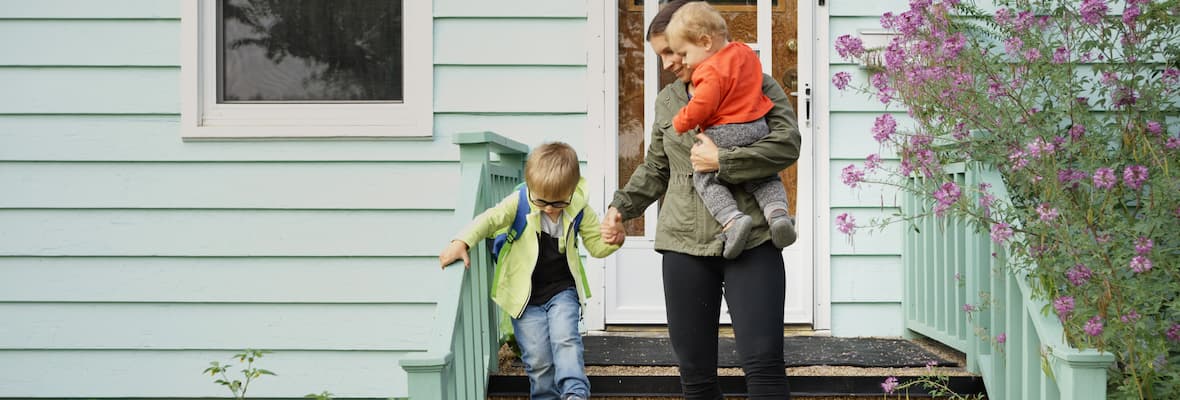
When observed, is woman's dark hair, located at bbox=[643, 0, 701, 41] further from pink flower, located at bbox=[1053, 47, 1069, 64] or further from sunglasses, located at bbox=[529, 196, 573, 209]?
pink flower, located at bbox=[1053, 47, 1069, 64]

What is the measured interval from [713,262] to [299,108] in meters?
2.47

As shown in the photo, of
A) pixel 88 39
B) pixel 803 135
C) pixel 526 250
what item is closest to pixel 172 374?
A: pixel 88 39

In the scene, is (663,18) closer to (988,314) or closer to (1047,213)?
(1047,213)

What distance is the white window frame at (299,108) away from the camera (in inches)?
169

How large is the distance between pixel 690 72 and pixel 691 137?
6.2 inches

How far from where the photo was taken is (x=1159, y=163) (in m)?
3.11

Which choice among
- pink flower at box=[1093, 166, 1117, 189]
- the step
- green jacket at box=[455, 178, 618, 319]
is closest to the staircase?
the step

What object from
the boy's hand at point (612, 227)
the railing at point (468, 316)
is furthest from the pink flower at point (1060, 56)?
the railing at point (468, 316)

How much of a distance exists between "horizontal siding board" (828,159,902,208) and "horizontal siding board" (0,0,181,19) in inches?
110

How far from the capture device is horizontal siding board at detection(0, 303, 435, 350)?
434 centimetres

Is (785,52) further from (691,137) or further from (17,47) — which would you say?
(17,47)

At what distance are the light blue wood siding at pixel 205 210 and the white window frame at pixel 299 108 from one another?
5cm

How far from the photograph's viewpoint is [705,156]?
8.06 feet

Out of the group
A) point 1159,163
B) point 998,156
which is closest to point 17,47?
point 998,156
